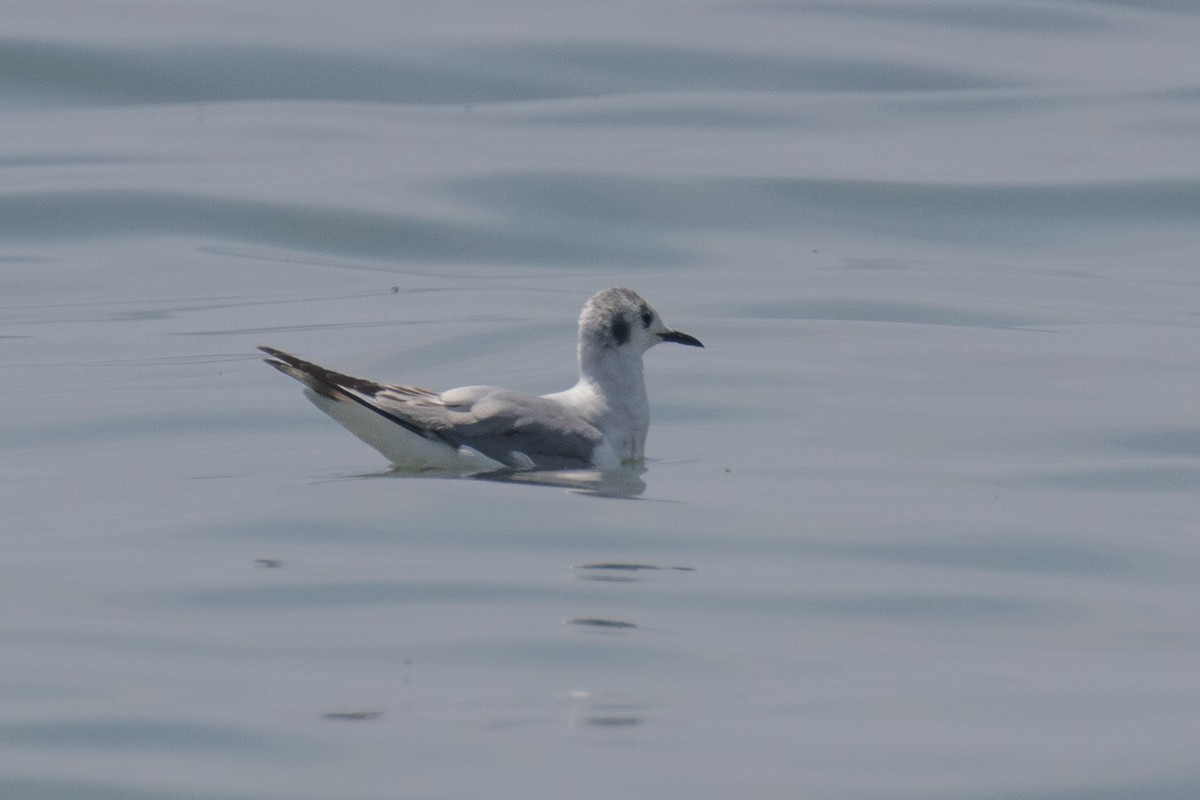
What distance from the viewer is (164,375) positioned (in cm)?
988

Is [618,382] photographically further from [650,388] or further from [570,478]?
[650,388]

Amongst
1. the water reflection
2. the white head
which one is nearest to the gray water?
the water reflection

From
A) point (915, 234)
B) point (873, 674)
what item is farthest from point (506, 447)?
point (915, 234)

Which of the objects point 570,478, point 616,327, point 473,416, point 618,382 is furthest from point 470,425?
point 616,327

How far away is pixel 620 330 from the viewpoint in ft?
27.4

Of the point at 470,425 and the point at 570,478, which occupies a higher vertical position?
the point at 470,425

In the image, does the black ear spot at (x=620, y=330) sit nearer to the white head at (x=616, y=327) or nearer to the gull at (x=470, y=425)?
the white head at (x=616, y=327)

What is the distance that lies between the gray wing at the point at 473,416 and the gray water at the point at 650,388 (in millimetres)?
280

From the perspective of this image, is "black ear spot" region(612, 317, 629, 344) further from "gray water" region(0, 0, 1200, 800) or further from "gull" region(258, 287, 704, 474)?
"gray water" region(0, 0, 1200, 800)

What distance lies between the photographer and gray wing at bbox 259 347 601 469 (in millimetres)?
7422

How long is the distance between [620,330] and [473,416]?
3.49ft

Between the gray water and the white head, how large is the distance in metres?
0.43

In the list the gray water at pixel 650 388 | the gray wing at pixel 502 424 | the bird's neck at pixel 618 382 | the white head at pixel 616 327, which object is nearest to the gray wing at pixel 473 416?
the gray wing at pixel 502 424

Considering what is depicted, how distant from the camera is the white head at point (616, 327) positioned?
27.2ft
